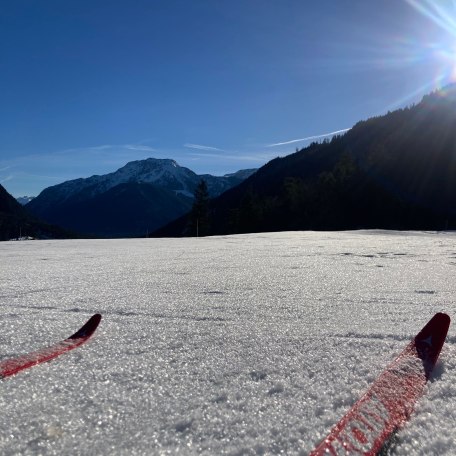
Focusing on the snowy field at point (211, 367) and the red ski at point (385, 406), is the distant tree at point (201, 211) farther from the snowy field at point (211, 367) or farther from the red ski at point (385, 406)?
the red ski at point (385, 406)

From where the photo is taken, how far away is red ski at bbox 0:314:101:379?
1.31 meters

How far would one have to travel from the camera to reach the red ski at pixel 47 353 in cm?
131

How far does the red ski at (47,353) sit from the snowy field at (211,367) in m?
0.05

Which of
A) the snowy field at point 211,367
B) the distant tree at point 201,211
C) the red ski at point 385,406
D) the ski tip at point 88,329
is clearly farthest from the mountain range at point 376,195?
the red ski at point 385,406

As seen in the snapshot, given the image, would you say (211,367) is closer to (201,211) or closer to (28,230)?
(201,211)

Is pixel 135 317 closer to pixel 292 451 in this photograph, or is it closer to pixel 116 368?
pixel 116 368

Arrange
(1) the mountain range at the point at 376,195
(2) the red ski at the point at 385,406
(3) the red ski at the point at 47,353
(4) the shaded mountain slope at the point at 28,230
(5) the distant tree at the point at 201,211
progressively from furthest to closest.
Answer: (4) the shaded mountain slope at the point at 28,230
(1) the mountain range at the point at 376,195
(5) the distant tree at the point at 201,211
(3) the red ski at the point at 47,353
(2) the red ski at the point at 385,406

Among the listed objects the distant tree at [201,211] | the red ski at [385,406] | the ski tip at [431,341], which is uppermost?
the distant tree at [201,211]

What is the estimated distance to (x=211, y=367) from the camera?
1.35 metres

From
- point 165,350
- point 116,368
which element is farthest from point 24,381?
point 165,350

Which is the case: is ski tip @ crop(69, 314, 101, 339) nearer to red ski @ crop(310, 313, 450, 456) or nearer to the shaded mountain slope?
red ski @ crop(310, 313, 450, 456)

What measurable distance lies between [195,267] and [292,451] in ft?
11.4

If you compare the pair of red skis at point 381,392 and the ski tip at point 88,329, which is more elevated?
the ski tip at point 88,329

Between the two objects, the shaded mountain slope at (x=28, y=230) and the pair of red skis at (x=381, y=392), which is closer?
the pair of red skis at (x=381, y=392)
